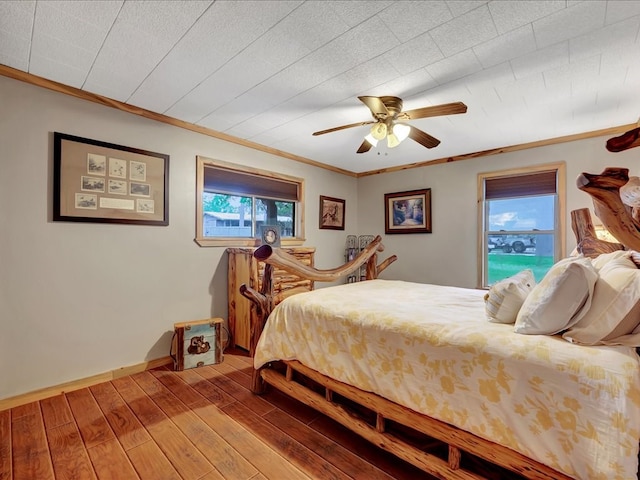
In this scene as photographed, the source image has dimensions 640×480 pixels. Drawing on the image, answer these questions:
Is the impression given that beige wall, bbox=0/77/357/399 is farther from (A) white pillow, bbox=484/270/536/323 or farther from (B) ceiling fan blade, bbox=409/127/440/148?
(A) white pillow, bbox=484/270/536/323

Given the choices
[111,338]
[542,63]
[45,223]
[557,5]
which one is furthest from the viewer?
[111,338]

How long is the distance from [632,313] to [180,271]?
10.5ft

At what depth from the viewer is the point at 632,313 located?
1.22 metres

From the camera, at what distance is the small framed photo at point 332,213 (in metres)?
4.57

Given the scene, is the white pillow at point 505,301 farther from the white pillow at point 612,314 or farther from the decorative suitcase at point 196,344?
the decorative suitcase at point 196,344

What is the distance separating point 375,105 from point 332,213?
2.69m

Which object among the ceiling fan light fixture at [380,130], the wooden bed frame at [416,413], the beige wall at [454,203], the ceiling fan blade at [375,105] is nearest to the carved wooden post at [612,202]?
the wooden bed frame at [416,413]

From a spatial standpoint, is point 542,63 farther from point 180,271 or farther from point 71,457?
point 71,457

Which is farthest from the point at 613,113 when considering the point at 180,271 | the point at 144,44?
the point at 180,271

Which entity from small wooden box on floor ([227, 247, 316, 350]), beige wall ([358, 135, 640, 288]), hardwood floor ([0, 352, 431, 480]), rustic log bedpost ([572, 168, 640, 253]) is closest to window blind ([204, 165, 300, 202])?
small wooden box on floor ([227, 247, 316, 350])

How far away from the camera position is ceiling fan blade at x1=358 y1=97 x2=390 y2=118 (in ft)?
6.57

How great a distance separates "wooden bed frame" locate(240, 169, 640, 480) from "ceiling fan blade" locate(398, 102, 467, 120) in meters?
1.20

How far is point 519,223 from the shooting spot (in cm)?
369

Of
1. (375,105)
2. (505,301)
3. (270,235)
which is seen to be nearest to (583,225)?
(505,301)
